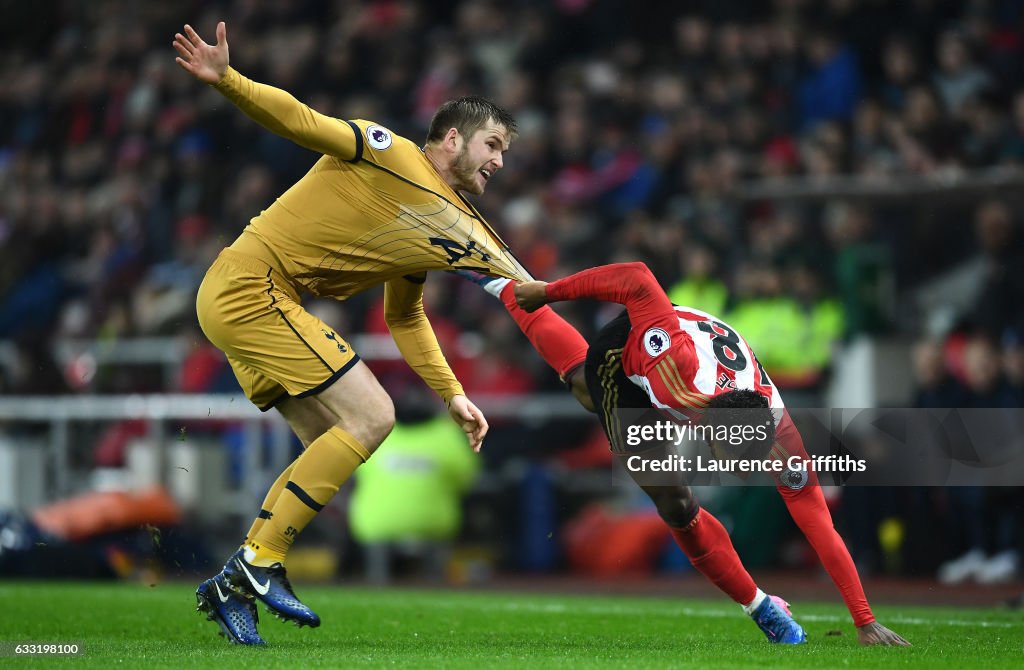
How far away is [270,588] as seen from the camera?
568cm

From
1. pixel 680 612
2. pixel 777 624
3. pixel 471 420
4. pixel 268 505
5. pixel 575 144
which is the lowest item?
pixel 680 612

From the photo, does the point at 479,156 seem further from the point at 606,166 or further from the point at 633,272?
the point at 606,166

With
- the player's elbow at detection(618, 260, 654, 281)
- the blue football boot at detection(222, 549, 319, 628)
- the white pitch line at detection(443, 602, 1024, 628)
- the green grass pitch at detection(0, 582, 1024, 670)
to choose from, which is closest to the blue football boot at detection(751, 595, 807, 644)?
the green grass pitch at detection(0, 582, 1024, 670)

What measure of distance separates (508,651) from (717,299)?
19.9 feet

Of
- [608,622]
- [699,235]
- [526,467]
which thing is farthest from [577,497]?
[608,622]

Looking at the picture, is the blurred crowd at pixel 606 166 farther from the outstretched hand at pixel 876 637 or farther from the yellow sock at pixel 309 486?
the yellow sock at pixel 309 486

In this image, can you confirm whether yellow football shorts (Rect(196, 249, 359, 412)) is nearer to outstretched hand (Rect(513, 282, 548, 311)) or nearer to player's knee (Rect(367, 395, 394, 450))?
player's knee (Rect(367, 395, 394, 450))

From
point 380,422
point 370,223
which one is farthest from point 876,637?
point 370,223

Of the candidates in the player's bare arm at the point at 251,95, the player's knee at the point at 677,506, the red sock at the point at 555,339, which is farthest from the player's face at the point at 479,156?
the player's knee at the point at 677,506

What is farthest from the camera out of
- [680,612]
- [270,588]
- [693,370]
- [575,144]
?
[575,144]

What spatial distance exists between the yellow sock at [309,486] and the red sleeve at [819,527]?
5.28 feet

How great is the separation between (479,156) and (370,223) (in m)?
0.51

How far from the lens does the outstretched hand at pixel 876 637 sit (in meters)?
5.86

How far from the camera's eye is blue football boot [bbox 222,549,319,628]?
18.5 ft
